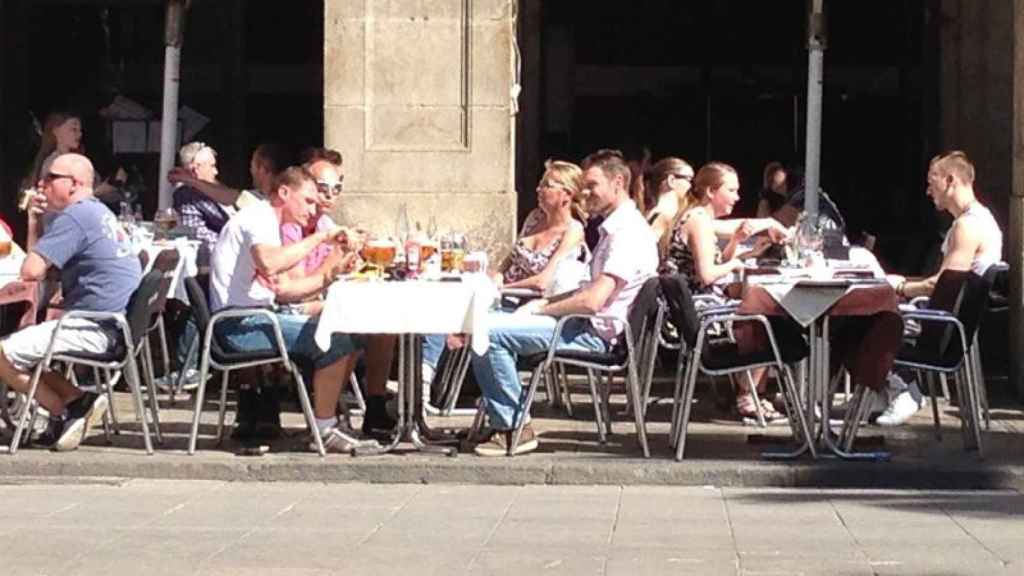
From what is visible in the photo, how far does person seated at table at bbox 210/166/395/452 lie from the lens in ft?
36.5

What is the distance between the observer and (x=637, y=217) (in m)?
11.4

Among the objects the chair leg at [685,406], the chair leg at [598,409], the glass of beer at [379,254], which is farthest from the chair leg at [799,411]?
the glass of beer at [379,254]

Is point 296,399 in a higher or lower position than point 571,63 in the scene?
lower

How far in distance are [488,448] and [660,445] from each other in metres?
0.98

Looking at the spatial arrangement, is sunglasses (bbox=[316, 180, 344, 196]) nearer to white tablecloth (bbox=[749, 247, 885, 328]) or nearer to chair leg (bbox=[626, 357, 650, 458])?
chair leg (bbox=[626, 357, 650, 458])

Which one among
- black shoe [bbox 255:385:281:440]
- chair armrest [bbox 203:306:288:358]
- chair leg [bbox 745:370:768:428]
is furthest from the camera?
chair leg [bbox 745:370:768:428]

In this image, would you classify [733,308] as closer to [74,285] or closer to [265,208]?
[265,208]

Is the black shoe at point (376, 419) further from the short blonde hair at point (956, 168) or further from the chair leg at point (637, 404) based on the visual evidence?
the short blonde hair at point (956, 168)

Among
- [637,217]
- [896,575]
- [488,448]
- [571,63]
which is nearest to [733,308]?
[637,217]

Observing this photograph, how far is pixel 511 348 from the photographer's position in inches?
439

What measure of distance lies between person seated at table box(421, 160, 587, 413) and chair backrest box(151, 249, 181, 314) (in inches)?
58.3

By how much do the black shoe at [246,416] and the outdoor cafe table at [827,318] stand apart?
2.53m

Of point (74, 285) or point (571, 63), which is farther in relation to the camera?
point (571, 63)

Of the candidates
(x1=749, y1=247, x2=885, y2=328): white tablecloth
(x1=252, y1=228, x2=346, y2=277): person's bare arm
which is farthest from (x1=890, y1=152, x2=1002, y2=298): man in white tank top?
(x1=252, y1=228, x2=346, y2=277): person's bare arm
